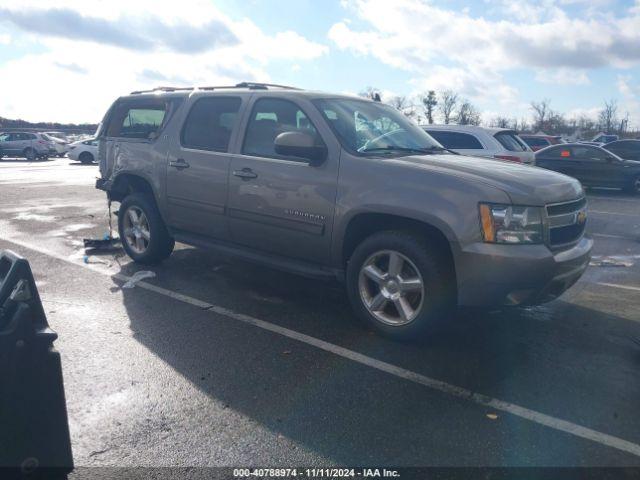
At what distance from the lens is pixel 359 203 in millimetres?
4363

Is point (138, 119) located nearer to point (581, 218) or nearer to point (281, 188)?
point (281, 188)

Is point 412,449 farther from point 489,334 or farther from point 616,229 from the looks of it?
point 616,229

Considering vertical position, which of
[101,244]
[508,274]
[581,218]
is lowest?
[101,244]

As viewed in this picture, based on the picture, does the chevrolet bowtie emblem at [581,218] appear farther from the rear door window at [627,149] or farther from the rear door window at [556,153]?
the rear door window at [627,149]

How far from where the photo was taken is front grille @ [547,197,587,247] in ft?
13.3

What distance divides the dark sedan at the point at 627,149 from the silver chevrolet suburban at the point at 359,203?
15.9 metres

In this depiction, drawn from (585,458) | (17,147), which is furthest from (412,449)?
(17,147)

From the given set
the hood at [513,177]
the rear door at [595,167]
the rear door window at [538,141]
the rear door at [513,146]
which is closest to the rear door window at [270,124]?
the hood at [513,177]

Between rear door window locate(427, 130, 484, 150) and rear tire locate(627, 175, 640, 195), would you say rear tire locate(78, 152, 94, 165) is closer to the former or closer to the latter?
rear door window locate(427, 130, 484, 150)

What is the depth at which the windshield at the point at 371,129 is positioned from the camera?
4723 millimetres

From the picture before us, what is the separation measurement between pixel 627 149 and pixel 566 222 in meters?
16.7

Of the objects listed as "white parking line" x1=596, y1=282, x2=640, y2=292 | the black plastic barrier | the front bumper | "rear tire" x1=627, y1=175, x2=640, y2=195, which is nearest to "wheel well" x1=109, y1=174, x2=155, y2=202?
the front bumper

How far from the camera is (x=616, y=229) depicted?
33.5ft

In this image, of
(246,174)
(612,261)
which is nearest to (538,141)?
(612,261)
